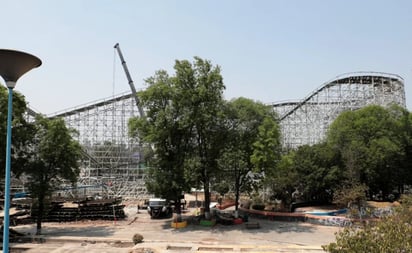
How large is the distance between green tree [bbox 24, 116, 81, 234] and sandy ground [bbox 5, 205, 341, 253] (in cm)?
266

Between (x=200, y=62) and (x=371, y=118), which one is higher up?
(x=200, y=62)

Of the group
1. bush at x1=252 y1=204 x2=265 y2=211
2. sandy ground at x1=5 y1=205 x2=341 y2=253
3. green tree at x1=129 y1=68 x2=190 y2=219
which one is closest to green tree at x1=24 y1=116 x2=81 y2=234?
sandy ground at x1=5 y1=205 x2=341 y2=253

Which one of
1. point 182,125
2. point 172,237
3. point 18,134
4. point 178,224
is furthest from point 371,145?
point 18,134

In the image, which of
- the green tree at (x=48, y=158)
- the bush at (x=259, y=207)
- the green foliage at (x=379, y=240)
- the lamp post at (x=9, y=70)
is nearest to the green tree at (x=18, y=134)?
the green tree at (x=48, y=158)

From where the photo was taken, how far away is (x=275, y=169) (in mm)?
25359

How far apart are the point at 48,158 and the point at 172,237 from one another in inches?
352

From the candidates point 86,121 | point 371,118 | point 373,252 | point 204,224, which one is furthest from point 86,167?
point 373,252

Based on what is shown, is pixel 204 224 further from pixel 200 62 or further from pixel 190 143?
pixel 200 62

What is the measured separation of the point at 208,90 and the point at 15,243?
14.4 metres

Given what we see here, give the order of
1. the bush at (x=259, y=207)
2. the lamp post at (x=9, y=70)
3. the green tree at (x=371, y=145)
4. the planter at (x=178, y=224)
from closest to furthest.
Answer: the lamp post at (x=9, y=70) → the planter at (x=178, y=224) → the bush at (x=259, y=207) → the green tree at (x=371, y=145)

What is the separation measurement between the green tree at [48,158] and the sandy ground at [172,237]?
266 cm

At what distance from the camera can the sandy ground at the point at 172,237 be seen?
16.4m

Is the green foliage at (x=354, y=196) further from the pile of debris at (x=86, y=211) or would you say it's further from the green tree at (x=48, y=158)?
the green tree at (x=48, y=158)

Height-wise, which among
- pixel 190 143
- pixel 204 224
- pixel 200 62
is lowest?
pixel 204 224
